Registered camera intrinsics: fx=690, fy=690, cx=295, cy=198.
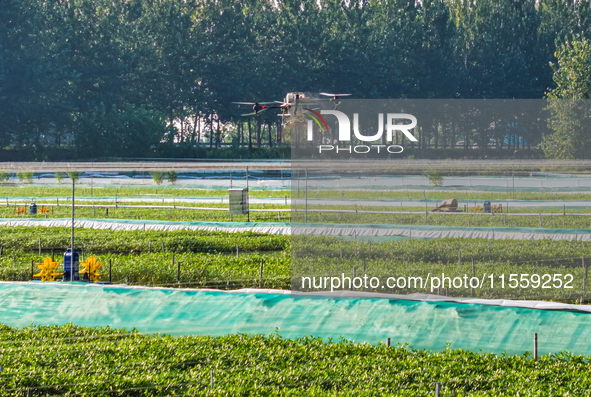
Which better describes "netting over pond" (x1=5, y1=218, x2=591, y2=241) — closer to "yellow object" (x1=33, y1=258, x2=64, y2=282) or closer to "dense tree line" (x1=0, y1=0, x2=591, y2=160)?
"yellow object" (x1=33, y1=258, x2=64, y2=282)

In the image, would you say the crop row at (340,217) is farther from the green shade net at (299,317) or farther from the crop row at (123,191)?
the green shade net at (299,317)

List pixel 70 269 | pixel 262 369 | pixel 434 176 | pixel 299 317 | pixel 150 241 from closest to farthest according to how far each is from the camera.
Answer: pixel 262 369
pixel 299 317
pixel 70 269
pixel 150 241
pixel 434 176

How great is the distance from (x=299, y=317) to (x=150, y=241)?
479 inches

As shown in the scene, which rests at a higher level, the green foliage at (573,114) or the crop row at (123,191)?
the green foliage at (573,114)

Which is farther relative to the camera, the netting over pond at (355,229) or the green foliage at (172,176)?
the green foliage at (172,176)

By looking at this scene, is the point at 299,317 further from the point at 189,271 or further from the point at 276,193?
the point at 276,193

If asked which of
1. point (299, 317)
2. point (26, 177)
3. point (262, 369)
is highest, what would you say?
point (26, 177)

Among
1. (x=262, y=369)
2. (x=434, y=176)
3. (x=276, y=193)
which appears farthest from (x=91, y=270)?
(x=276, y=193)

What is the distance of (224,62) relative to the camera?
58312 millimetres

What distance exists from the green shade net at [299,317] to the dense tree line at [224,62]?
41.4 metres

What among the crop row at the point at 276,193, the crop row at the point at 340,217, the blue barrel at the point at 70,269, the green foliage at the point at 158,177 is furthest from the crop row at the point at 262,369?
the green foliage at the point at 158,177

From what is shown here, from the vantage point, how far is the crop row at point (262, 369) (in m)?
10.2

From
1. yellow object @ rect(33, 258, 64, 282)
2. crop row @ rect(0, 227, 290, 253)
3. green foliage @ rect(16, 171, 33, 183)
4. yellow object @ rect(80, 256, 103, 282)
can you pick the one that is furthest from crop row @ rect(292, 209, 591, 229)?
green foliage @ rect(16, 171, 33, 183)

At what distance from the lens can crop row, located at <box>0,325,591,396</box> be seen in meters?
10.2
